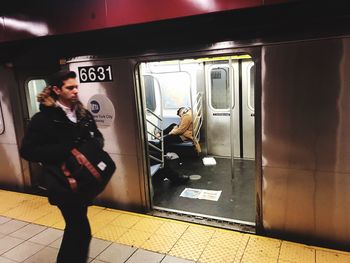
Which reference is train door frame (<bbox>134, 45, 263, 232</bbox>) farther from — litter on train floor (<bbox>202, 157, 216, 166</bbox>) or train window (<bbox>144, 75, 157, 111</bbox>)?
train window (<bbox>144, 75, 157, 111</bbox>)

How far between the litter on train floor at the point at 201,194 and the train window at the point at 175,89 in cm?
292

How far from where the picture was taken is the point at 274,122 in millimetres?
2959

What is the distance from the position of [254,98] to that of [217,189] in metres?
2.21

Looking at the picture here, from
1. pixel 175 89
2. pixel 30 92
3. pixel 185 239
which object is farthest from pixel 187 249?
pixel 175 89

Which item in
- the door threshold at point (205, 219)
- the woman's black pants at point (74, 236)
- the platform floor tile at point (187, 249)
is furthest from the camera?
the door threshold at point (205, 219)

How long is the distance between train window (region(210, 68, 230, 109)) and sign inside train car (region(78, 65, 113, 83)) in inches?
128

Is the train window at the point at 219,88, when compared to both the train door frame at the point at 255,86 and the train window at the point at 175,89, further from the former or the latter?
the train door frame at the point at 255,86

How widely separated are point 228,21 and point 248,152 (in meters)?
3.99

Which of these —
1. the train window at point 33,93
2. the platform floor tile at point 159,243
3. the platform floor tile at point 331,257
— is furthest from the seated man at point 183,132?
the platform floor tile at point 331,257

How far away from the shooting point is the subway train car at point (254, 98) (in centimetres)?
269

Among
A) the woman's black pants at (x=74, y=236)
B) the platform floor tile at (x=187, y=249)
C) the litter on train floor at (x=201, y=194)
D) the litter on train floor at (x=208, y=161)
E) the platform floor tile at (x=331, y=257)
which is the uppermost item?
the woman's black pants at (x=74, y=236)

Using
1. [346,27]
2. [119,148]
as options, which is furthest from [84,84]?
[346,27]

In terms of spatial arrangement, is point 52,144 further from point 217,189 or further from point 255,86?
point 217,189

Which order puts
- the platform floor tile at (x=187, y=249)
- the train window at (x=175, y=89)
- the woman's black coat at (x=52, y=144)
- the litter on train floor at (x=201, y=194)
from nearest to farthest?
1. the woman's black coat at (x=52, y=144)
2. the platform floor tile at (x=187, y=249)
3. the litter on train floor at (x=201, y=194)
4. the train window at (x=175, y=89)
